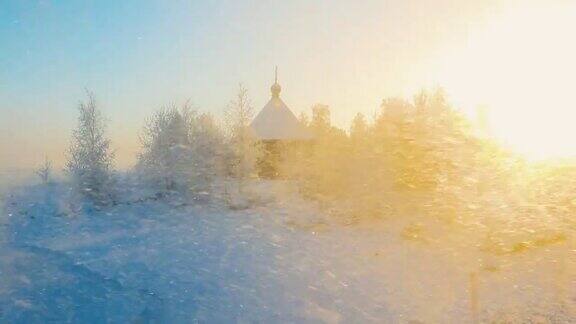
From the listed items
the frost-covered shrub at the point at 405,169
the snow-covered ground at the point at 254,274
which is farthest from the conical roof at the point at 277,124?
the snow-covered ground at the point at 254,274

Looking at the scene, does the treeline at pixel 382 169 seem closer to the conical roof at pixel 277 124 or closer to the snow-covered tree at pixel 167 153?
the snow-covered tree at pixel 167 153

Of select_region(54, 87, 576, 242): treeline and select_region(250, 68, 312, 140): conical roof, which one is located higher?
select_region(250, 68, 312, 140): conical roof

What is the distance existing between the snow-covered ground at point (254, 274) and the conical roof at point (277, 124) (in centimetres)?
1382

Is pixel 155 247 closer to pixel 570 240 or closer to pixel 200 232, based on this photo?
pixel 200 232

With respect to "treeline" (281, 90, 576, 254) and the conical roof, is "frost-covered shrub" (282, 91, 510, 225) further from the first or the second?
the conical roof

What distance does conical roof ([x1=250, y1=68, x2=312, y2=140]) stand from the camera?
93.7ft

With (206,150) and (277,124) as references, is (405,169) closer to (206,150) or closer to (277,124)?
(206,150)

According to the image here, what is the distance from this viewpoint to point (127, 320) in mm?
8039

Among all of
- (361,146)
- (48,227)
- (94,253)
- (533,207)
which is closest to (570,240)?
(533,207)

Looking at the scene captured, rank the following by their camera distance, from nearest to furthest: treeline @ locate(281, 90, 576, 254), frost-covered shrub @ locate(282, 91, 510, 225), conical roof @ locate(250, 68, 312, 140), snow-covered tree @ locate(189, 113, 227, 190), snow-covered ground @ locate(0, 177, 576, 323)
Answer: snow-covered ground @ locate(0, 177, 576, 323), treeline @ locate(281, 90, 576, 254), frost-covered shrub @ locate(282, 91, 510, 225), snow-covered tree @ locate(189, 113, 227, 190), conical roof @ locate(250, 68, 312, 140)

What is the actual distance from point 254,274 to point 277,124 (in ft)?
65.2

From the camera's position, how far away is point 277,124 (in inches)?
1165

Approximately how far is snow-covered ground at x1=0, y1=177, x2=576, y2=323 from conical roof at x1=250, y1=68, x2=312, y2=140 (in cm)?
1382

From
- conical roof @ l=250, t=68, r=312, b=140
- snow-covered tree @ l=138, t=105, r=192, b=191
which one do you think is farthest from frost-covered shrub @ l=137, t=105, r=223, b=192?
conical roof @ l=250, t=68, r=312, b=140
